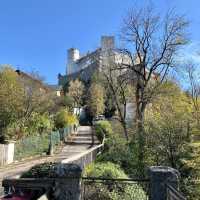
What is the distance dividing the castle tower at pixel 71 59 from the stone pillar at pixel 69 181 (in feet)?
393

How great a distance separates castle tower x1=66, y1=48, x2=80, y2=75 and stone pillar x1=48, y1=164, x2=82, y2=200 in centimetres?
11976

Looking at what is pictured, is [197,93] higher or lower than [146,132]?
higher

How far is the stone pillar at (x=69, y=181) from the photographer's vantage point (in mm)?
7898

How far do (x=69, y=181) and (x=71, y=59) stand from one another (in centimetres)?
12378

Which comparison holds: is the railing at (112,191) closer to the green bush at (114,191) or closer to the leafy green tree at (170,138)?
the green bush at (114,191)

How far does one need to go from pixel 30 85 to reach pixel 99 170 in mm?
29391

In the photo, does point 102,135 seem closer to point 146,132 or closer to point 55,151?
point 55,151

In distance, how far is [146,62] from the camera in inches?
1202

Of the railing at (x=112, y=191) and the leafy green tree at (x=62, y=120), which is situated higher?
the leafy green tree at (x=62, y=120)

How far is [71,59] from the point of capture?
13038 cm

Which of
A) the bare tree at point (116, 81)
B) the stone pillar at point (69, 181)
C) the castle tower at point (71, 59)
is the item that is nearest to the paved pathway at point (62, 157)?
the stone pillar at point (69, 181)

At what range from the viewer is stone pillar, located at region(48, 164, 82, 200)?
790 centimetres

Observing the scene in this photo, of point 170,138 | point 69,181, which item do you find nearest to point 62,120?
point 170,138

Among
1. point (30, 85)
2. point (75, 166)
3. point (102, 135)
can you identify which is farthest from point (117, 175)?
point (30, 85)
